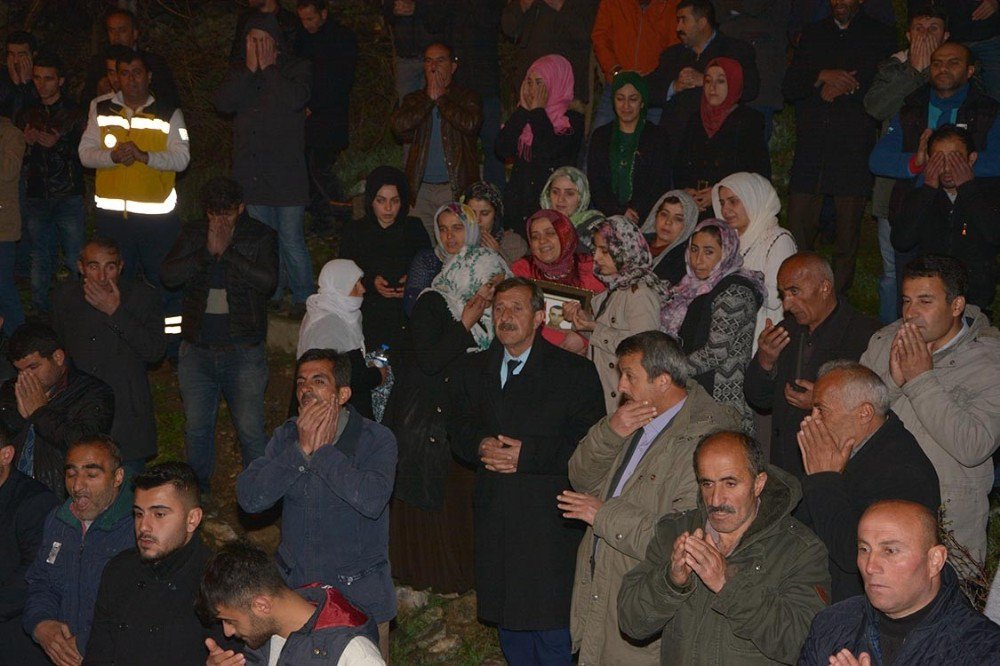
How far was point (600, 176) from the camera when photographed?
30.3ft

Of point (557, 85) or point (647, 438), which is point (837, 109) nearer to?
point (557, 85)

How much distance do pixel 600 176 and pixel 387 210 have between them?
182 cm

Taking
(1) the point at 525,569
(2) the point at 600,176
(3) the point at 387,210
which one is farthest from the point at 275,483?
(2) the point at 600,176

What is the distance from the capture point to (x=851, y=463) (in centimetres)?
517

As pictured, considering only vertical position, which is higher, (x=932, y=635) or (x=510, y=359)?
(x=510, y=359)

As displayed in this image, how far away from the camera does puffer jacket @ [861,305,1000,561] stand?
5.59 metres

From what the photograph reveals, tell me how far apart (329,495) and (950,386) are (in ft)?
10.2

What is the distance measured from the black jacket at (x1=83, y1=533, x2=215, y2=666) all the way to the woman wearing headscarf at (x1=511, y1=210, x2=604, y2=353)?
309 centimetres

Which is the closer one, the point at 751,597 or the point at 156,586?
the point at 751,597

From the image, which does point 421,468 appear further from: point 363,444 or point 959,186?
point 959,186

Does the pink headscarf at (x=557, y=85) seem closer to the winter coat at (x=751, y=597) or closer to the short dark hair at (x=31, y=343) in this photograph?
the short dark hair at (x=31, y=343)

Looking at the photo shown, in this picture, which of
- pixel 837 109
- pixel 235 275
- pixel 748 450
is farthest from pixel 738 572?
pixel 837 109

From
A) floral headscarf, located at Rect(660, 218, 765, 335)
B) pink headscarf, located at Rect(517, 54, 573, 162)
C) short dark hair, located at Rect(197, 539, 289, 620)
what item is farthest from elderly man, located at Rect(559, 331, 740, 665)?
pink headscarf, located at Rect(517, 54, 573, 162)

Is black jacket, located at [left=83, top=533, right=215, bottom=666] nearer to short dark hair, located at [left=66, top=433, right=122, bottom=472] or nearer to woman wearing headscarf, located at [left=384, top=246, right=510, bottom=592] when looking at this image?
short dark hair, located at [left=66, top=433, right=122, bottom=472]
